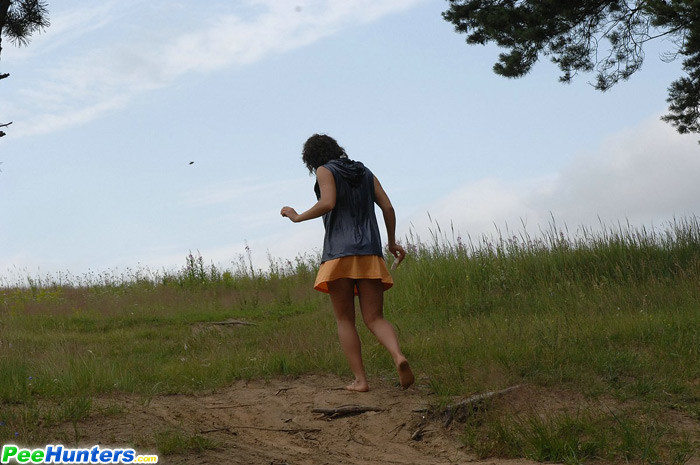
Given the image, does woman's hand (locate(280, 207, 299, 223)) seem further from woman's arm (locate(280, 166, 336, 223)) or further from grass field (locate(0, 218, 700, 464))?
grass field (locate(0, 218, 700, 464))

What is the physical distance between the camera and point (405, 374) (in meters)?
6.43

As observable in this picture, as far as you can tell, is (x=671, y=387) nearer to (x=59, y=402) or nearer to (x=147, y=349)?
(x=59, y=402)

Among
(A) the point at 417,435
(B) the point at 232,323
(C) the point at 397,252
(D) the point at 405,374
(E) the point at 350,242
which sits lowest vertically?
(A) the point at 417,435

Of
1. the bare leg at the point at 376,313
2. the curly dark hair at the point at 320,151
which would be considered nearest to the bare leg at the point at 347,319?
the bare leg at the point at 376,313

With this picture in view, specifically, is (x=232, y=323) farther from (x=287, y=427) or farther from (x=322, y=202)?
(x=322, y=202)

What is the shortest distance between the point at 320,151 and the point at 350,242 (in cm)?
91

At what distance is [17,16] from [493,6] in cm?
810

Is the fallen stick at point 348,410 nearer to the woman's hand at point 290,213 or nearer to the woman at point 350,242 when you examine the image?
the woman at point 350,242

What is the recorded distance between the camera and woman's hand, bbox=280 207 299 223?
6.32 metres

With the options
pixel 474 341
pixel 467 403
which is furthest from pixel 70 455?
pixel 474 341

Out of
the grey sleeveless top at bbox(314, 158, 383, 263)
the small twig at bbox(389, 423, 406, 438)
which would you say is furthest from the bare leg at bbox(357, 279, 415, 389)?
the small twig at bbox(389, 423, 406, 438)

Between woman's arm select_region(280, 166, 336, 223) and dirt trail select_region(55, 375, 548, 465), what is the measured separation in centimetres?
175

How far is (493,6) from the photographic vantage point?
13.5 meters

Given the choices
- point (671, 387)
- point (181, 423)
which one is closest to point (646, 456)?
point (671, 387)
